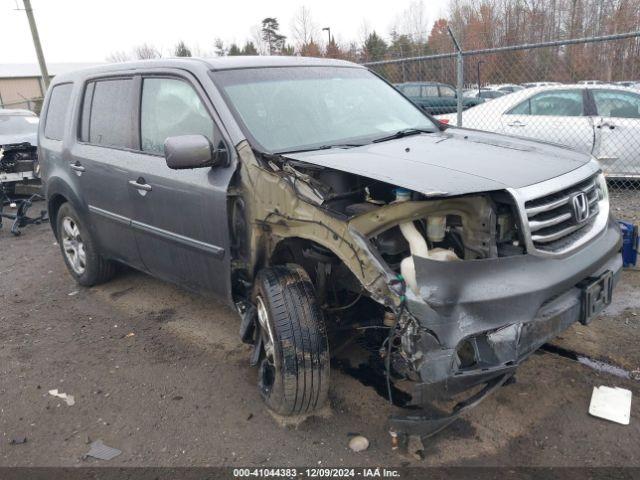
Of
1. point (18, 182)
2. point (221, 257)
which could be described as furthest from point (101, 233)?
point (18, 182)

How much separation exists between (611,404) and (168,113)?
3209mm

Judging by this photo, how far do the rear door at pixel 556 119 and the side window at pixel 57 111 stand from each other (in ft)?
18.3

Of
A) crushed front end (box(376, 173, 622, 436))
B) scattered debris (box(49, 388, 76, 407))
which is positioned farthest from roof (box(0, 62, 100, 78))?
crushed front end (box(376, 173, 622, 436))

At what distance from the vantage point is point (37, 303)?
194 inches

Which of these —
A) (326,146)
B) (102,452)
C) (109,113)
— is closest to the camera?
(102,452)

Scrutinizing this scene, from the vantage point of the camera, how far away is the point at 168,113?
11.9ft

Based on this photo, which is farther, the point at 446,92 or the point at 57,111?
the point at 446,92

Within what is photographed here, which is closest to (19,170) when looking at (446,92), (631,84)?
(446,92)

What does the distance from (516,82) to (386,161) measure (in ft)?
25.2

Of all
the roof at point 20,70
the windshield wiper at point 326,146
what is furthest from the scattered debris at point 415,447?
the roof at point 20,70

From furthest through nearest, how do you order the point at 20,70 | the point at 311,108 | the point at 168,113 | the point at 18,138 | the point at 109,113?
1. the point at 20,70
2. the point at 18,138
3. the point at 109,113
4. the point at 168,113
5. the point at 311,108

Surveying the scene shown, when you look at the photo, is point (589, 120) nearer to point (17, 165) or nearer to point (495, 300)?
point (495, 300)

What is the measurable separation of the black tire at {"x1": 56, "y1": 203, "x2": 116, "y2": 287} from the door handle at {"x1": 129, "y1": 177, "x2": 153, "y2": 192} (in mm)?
A: 1135

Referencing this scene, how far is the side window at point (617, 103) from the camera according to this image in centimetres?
684
